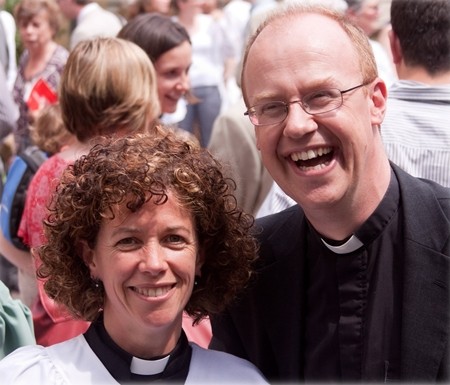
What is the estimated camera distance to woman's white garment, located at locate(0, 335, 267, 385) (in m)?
2.44

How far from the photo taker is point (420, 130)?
11.3 ft

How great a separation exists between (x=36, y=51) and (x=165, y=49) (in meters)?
2.79

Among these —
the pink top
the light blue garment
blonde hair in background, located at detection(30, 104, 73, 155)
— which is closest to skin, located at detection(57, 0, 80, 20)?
blonde hair in background, located at detection(30, 104, 73, 155)

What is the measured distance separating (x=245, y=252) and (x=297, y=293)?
0.20 metres

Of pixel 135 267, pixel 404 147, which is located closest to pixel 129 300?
pixel 135 267

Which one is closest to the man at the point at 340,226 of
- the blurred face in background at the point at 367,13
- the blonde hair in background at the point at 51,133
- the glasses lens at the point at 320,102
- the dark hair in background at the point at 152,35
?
the glasses lens at the point at 320,102

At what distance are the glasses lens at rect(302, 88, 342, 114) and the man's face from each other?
0.01 metres

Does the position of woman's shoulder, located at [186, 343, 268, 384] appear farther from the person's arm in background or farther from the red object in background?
the red object in background

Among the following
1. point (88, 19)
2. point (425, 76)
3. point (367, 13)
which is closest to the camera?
point (425, 76)

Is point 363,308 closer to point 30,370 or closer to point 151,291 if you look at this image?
point 151,291

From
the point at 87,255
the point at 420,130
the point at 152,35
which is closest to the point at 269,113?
the point at 87,255

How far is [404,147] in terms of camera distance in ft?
11.2

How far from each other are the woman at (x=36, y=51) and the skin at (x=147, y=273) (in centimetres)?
441

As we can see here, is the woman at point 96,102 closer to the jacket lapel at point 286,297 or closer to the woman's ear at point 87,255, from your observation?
the woman's ear at point 87,255
